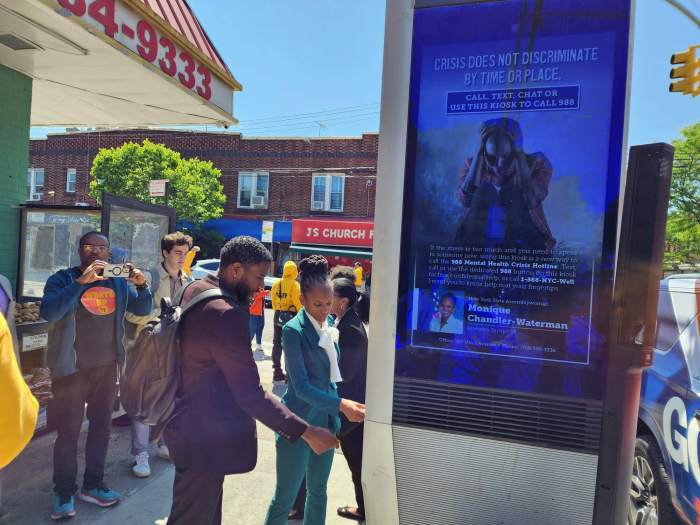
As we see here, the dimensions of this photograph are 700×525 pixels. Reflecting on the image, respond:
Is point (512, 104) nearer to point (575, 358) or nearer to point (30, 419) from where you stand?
point (575, 358)

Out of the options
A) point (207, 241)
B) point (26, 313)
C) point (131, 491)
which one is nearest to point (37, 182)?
point (207, 241)

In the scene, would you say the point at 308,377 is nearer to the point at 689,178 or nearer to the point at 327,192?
the point at 327,192

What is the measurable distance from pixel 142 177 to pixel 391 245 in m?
21.7

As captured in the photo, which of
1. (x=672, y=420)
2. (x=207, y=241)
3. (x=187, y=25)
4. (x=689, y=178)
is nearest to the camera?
(x=672, y=420)

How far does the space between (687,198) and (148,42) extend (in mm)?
23850

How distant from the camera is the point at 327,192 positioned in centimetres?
2386

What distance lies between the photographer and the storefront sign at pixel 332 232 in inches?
848

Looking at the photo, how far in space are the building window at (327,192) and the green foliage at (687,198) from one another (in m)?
14.7

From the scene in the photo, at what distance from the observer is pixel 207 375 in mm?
2129

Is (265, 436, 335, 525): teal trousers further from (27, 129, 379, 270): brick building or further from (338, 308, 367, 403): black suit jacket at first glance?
(27, 129, 379, 270): brick building

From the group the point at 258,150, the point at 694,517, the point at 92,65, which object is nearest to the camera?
the point at 694,517

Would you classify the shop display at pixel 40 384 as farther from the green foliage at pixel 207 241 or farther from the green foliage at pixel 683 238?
the green foliage at pixel 683 238

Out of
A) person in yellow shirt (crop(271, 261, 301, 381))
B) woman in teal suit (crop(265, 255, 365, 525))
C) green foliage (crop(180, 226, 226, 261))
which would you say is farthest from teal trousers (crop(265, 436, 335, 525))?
green foliage (crop(180, 226, 226, 261))

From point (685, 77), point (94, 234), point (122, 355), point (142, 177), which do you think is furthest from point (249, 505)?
point (142, 177)
